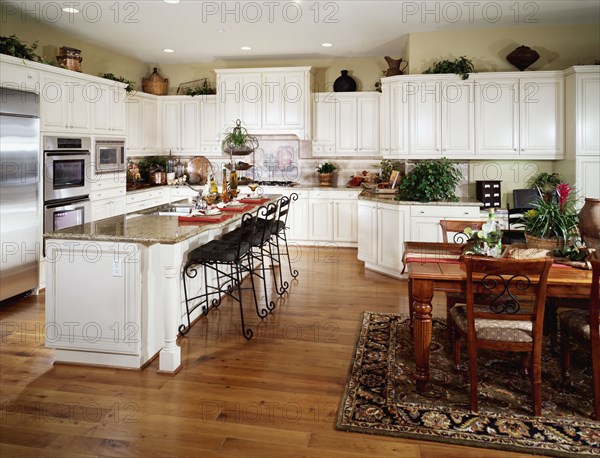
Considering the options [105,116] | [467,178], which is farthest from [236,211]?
[467,178]

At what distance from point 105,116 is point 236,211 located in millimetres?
3028

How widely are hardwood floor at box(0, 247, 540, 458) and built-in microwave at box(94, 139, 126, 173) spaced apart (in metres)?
2.33

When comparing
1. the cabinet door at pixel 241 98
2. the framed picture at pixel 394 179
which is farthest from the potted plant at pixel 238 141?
the framed picture at pixel 394 179

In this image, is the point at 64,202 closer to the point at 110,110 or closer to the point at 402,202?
the point at 110,110

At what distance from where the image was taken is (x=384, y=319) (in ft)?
15.2

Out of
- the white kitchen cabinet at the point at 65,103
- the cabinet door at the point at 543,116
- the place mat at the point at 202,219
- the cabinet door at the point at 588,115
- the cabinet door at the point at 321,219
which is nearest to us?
the place mat at the point at 202,219

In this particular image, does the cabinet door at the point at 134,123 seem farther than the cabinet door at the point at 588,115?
Yes

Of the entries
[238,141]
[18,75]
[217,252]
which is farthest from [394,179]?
[18,75]

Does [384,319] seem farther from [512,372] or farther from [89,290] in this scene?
[89,290]

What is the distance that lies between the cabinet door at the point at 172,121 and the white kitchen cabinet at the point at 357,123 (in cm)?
271

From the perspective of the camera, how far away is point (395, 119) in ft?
22.0

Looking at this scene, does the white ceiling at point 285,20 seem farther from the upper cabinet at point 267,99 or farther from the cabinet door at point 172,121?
the cabinet door at point 172,121

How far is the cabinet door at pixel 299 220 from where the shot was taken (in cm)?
827

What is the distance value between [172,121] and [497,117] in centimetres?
524
